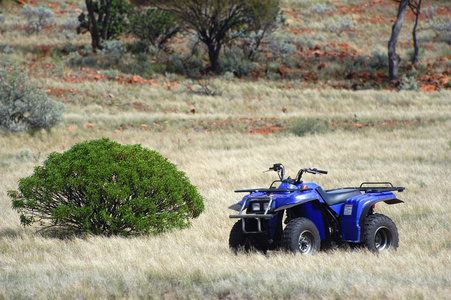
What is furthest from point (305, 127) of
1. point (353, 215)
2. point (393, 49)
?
point (353, 215)

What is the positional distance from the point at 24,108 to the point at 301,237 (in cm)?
1685

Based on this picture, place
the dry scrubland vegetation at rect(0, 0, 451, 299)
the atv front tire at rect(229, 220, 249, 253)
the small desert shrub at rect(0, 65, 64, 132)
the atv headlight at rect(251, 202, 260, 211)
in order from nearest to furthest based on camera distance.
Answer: the dry scrubland vegetation at rect(0, 0, 451, 299) < the atv headlight at rect(251, 202, 260, 211) < the atv front tire at rect(229, 220, 249, 253) < the small desert shrub at rect(0, 65, 64, 132)

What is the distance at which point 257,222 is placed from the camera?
629cm

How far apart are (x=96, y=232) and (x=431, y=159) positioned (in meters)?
10.9

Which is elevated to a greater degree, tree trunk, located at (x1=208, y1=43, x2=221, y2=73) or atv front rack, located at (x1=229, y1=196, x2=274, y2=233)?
tree trunk, located at (x1=208, y1=43, x2=221, y2=73)

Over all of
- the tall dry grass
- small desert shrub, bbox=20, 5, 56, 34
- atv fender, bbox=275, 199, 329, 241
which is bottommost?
the tall dry grass

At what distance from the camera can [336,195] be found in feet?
21.5

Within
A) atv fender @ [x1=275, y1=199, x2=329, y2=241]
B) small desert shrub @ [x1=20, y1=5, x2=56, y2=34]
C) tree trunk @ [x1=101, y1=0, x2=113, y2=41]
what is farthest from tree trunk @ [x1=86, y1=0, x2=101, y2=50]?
atv fender @ [x1=275, y1=199, x2=329, y2=241]

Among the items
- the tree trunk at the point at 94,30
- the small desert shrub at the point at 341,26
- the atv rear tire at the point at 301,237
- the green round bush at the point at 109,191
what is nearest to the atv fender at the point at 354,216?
the atv rear tire at the point at 301,237

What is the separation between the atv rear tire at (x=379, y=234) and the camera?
6402 millimetres

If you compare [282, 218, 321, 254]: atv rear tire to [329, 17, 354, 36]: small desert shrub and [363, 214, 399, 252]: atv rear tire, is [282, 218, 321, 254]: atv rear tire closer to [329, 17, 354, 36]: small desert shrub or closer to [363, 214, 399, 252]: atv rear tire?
[363, 214, 399, 252]: atv rear tire

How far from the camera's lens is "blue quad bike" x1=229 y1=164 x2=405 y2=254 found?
6.07 m

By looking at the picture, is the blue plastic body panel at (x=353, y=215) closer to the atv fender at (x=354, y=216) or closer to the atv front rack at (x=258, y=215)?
the atv fender at (x=354, y=216)

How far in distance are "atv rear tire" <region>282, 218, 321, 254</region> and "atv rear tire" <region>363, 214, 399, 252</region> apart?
67 centimetres
